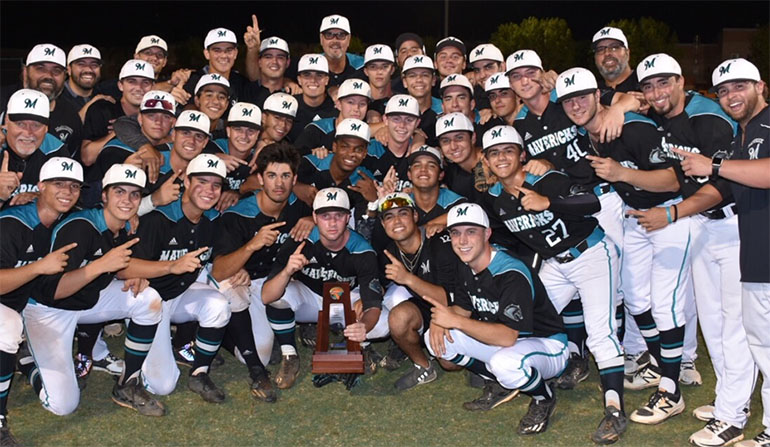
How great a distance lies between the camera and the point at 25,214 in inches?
313

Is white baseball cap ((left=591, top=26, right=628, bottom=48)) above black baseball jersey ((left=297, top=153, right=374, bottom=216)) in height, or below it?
above

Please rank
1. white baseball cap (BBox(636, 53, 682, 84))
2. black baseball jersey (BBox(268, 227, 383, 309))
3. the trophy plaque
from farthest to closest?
1. black baseball jersey (BBox(268, 227, 383, 309))
2. the trophy plaque
3. white baseball cap (BBox(636, 53, 682, 84))

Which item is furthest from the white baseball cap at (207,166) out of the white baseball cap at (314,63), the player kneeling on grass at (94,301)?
the white baseball cap at (314,63)

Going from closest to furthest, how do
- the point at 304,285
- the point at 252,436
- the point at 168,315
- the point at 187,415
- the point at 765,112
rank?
the point at 765,112
the point at 252,436
the point at 187,415
the point at 168,315
the point at 304,285

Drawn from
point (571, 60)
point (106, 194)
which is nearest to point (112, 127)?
point (106, 194)

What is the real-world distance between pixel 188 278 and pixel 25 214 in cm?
177

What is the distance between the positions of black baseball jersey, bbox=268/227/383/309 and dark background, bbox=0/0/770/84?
145 ft

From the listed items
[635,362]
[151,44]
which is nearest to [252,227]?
[151,44]

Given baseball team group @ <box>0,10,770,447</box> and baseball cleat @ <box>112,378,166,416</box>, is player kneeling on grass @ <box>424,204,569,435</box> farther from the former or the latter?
baseball cleat @ <box>112,378,166,416</box>

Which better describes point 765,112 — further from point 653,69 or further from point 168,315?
point 168,315

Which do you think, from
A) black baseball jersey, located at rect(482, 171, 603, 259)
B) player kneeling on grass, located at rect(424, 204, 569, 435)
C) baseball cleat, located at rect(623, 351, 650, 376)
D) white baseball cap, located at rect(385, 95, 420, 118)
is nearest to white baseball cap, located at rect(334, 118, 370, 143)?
white baseball cap, located at rect(385, 95, 420, 118)

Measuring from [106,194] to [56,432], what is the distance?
2.22 meters

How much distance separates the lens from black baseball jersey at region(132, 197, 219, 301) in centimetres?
868

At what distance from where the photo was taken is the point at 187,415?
831 centimetres
